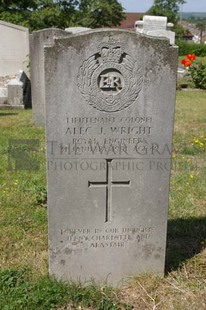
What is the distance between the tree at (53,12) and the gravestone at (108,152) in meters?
20.1

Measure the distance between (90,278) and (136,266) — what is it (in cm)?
36

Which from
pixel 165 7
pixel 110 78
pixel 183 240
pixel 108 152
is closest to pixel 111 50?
pixel 110 78

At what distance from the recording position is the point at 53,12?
2617cm

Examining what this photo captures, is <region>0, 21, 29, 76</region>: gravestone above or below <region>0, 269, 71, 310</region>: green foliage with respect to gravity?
above

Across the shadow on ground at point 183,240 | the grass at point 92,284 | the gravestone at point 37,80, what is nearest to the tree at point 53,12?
the gravestone at point 37,80

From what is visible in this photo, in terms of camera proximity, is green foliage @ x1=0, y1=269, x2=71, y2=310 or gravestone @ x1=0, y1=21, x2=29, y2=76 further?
gravestone @ x1=0, y1=21, x2=29, y2=76

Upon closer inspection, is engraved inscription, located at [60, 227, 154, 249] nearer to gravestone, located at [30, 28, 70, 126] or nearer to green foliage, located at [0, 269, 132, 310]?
green foliage, located at [0, 269, 132, 310]

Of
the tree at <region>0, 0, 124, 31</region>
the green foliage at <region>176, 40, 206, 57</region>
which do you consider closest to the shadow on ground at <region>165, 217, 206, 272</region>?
the tree at <region>0, 0, 124, 31</region>

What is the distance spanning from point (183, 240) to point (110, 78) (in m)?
1.84

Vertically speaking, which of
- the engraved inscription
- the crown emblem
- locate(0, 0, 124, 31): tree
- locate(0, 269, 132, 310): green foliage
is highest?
locate(0, 0, 124, 31): tree

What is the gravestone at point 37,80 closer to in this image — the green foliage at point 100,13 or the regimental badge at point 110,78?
the regimental badge at point 110,78

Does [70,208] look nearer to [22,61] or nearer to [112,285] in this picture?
[112,285]

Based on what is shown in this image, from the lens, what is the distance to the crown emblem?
2.58 m

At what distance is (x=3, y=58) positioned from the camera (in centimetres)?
1259
